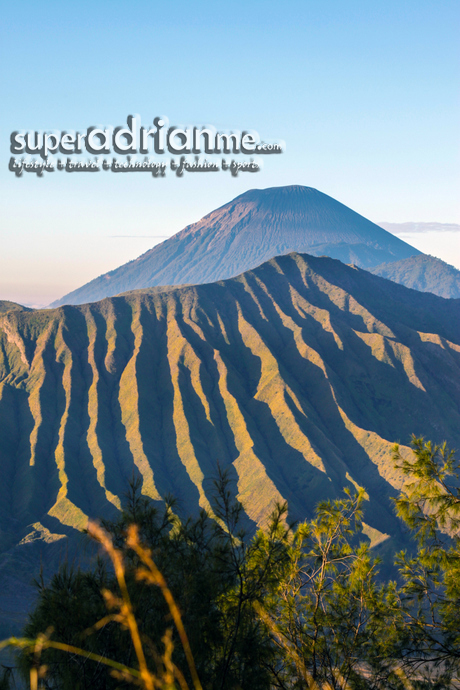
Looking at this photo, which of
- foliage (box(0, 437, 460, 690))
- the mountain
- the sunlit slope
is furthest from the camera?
the sunlit slope

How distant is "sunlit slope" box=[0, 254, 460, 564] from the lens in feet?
311

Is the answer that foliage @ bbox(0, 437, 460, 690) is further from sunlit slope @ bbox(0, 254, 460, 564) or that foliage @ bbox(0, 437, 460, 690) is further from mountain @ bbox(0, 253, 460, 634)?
sunlit slope @ bbox(0, 254, 460, 564)

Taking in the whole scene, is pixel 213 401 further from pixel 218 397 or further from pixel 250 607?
pixel 250 607

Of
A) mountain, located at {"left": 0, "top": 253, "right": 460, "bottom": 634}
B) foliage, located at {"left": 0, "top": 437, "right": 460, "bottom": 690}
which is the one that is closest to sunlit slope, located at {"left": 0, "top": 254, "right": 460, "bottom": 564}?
mountain, located at {"left": 0, "top": 253, "right": 460, "bottom": 634}

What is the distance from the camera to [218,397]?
11769cm

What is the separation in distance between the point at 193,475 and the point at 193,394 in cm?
2412

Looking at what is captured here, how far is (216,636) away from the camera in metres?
14.4

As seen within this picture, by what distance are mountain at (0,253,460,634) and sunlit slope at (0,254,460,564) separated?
0.34 m

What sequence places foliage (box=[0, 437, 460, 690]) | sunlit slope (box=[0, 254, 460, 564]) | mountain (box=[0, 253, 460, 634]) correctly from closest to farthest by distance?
foliage (box=[0, 437, 460, 690]) < mountain (box=[0, 253, 460, 634]) < sunlit slope (box=[0, 254, 460, 564])

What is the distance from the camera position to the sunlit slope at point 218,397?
94.8 meters

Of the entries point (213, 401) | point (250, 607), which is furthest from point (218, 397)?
point (250, 607)

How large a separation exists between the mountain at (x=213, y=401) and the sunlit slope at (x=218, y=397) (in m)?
0.34

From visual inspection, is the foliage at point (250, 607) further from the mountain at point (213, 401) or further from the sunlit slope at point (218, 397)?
the sunlit slope at point (218, 397)

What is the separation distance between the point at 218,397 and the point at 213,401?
1.72m
